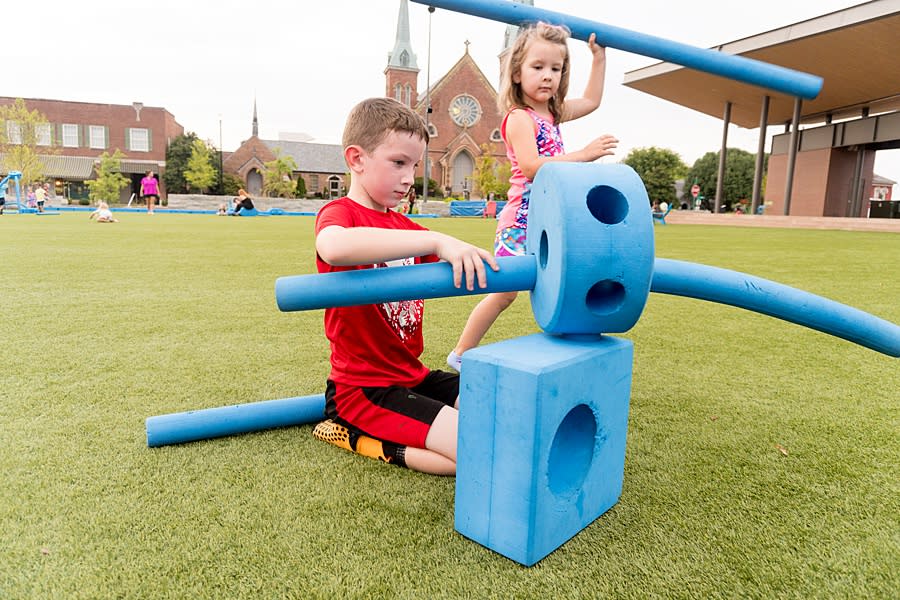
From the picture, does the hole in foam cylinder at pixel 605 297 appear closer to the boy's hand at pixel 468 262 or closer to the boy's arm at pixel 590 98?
the boy's hand at pixel 468 262

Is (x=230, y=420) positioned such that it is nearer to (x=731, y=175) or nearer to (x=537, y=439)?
(x=537, y=439)

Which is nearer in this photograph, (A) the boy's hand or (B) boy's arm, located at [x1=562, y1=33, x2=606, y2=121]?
→ (A) the boy's hand

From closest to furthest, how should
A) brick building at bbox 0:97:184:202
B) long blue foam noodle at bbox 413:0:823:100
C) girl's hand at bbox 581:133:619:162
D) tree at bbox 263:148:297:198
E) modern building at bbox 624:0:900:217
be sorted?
girl's hand at bbox 581:133:619:162 < long blue foam noodle at bbox 413:0:823:100 < modern building at bbox 624:0:900:217 < brick building at bbox 0:97:184:202 < tree at bbox 263:148:297:198

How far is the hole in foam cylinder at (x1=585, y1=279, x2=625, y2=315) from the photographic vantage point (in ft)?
4.59

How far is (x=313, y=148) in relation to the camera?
55.0 metres

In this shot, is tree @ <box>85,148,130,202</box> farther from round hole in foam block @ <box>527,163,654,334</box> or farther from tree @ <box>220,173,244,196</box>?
round hole in foam block @ <box>527,163,654,334</box>

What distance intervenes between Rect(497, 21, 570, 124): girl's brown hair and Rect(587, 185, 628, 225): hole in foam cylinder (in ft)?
4.53

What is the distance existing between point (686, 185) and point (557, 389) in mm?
75460

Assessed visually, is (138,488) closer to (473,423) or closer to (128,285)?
(473,423)

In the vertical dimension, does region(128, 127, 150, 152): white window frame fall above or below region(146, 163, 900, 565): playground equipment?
above

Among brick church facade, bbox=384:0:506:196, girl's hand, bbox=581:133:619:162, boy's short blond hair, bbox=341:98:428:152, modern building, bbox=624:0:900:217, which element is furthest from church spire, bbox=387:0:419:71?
boy's short blond hair, bbox=341:98:428:152

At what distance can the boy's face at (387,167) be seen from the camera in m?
1.82

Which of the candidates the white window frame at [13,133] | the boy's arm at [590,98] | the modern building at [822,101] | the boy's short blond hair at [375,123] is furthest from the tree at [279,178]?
the boy's short blond hair at [375,123]

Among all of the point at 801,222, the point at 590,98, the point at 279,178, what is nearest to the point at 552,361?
the point at 590,98
